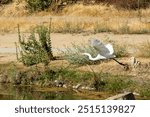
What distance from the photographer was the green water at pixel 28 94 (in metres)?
15.3

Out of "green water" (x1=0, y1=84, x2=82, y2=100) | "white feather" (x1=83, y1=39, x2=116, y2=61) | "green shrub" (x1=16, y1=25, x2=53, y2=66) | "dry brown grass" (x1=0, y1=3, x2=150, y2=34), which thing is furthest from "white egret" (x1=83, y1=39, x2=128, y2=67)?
"dry brown grass" (x1=0, y1=3, x2=150, y2=34)

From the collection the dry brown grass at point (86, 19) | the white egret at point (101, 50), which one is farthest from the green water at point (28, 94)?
the dry brown grass at point (86, 19)

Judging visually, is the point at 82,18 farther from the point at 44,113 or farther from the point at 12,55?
the point at 44,113

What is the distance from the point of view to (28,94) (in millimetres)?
15852

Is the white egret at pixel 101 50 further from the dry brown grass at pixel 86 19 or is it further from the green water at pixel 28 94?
the dry brown grass at pixel 86 19

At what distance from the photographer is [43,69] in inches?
680

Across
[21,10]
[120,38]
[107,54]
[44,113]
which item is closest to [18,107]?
[44,113]

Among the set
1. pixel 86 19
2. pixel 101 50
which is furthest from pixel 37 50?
pixel 86 19

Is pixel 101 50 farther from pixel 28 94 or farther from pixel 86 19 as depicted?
pixel 86 19

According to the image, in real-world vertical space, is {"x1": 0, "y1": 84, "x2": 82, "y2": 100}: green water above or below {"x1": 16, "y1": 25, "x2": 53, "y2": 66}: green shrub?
below

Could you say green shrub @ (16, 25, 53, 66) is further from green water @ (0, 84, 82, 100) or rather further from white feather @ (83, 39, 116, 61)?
white feather @ (83, 39, 116, 61)

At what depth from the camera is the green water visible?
15266 millimetres

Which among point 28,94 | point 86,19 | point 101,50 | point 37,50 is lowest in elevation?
point 86,19

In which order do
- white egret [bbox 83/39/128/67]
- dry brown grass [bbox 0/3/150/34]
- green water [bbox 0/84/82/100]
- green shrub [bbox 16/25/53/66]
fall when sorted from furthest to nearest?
dry brown grass [bbox 0/3/150/34]
green shrub [bbox 16/25/53/66]
white egret [bbox 83/39/128/67]
green water [bbox 0/84/82/100]
